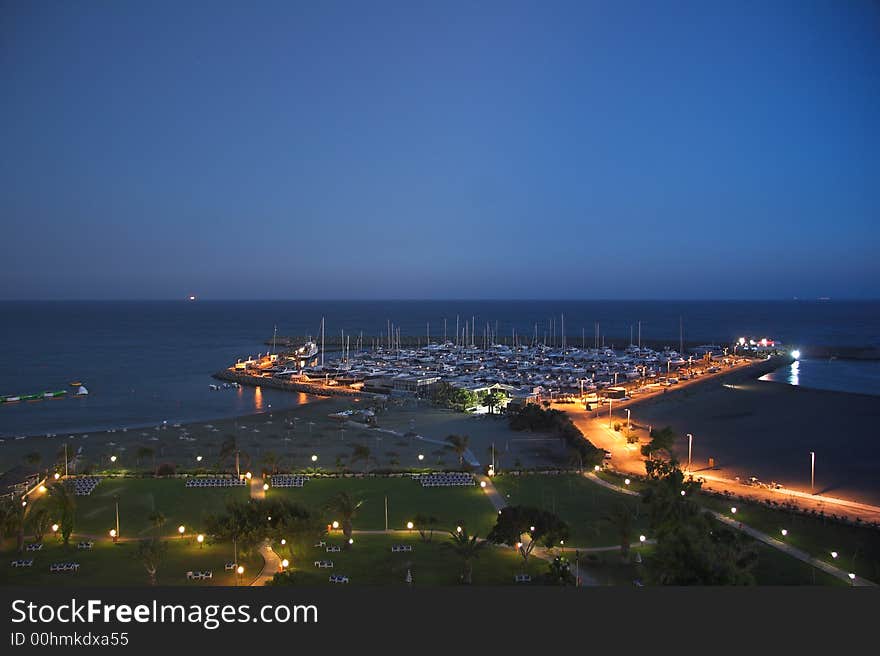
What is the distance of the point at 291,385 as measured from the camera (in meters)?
41.0

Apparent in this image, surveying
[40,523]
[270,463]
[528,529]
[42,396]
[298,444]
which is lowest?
[42,396]

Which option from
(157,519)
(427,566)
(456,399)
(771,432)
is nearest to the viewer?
(427,566)

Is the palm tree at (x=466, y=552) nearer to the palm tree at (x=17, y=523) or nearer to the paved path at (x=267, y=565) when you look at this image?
the paved path at (x=267, y=565)

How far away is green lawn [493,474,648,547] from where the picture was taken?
14.0 metres

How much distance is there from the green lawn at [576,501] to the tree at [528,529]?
1.44m

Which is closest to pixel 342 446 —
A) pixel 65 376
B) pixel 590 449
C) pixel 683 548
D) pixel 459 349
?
pixel 590 449

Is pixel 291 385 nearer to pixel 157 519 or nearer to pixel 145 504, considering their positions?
pixel 145 504

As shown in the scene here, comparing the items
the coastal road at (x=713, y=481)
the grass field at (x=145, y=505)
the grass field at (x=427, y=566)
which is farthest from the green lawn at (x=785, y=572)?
the grass field at (x=145, y=505)

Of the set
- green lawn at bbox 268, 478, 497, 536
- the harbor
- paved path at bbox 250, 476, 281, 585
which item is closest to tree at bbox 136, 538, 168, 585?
paved path at bbox 250, 476, 281, 585

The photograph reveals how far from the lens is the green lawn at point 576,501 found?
14008 millimetres

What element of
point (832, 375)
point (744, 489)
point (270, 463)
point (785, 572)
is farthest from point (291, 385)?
point (832, 375)

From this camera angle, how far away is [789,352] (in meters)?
56.2

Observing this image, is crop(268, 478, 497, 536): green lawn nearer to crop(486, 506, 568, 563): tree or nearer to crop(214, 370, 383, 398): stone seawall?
crop(486, 506, 568, 563): tree

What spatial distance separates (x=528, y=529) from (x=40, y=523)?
10453 mm
